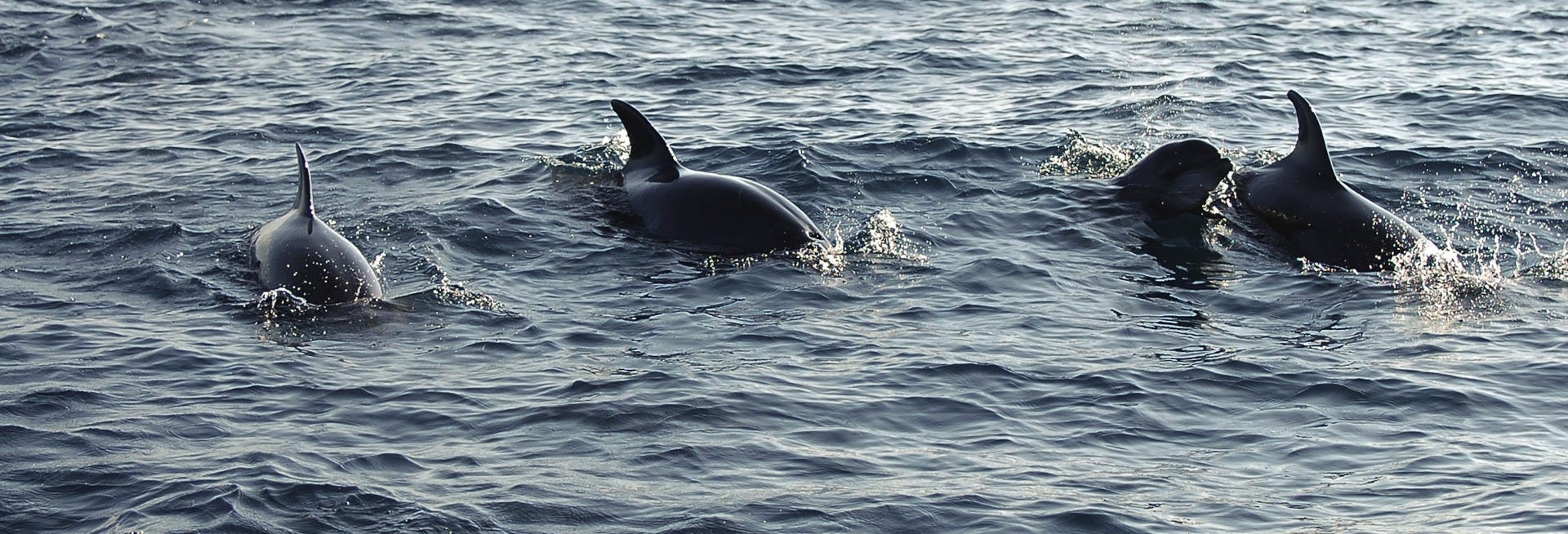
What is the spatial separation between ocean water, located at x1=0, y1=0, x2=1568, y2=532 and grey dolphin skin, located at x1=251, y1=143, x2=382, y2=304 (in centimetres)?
22

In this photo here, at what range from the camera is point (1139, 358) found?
11477mm

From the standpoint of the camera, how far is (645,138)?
1548 cm

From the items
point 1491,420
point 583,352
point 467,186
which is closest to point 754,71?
point 467,186

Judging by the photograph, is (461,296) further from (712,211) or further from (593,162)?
(593,162)

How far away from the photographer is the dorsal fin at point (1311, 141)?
14.7m

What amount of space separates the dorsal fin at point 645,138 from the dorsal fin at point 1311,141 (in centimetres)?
549

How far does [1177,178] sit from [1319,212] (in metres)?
1.77

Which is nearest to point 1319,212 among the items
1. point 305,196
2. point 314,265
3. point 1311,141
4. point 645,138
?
point 1311,141

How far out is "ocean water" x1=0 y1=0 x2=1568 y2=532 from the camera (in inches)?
360

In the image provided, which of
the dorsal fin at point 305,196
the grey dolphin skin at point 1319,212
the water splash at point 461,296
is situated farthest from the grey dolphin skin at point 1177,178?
the dorsal fin at point 305,196

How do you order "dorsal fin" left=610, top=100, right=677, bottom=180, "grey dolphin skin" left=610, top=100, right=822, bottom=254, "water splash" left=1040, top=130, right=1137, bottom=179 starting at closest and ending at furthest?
1. "grey dolphin skin" left=610, top=100, right=822, bottom=254
2. "dorsal fin" left=610, top=100, right=677, bottom=180
3. "water splash" left=1040, top=130, right=1137, bottom=179

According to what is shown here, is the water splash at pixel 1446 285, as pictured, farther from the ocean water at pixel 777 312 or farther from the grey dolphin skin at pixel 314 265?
the grey dolphin skin at pixel 314 265

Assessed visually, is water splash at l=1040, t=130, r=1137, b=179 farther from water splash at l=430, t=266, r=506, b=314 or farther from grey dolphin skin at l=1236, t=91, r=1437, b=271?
water splash at l=430, t=266, r=506, b=314

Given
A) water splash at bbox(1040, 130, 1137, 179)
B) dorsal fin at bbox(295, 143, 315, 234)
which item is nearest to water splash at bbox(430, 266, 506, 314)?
dorsal fin at bbox(295, 143, 315, 234)
